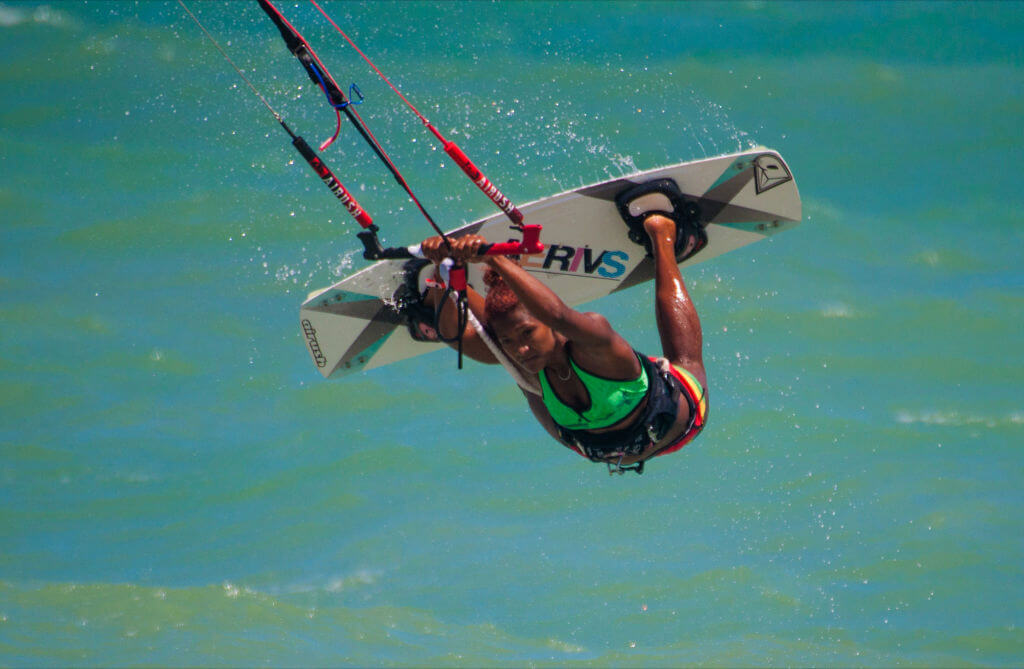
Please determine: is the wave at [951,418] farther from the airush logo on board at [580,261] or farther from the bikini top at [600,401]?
the bikini top at [600,401]

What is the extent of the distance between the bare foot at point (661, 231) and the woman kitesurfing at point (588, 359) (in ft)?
0.04

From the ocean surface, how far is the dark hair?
5.65 m

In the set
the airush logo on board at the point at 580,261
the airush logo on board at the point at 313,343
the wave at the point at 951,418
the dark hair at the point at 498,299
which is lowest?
the wave at the point at 951,418

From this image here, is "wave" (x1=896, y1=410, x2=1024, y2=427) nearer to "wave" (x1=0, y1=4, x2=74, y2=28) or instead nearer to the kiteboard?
the kiteboard

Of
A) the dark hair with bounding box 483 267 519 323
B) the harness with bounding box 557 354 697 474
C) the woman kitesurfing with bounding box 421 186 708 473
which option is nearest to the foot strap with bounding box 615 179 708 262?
the woman kitesurfing with bounding box 421 186 708 473

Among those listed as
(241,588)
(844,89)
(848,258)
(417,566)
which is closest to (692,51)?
(844,89)

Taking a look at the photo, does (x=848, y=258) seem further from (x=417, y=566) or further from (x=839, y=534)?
(x=417, y=566)

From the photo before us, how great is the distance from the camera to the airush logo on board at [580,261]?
6969 mm

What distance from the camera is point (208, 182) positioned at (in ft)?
34.8

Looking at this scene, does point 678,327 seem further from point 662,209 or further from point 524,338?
point 524,338

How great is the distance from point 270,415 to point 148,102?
3396mm

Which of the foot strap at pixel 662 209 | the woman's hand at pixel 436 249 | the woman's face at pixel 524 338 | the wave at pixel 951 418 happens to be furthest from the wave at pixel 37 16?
the wave at pixel 951 418

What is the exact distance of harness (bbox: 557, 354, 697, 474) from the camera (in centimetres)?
542

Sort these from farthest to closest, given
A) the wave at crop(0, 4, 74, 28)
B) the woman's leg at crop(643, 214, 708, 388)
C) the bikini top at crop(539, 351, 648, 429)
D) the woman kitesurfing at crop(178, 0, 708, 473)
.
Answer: the wave at crop(0, 4, 74, 28), the woman's leg at crop(643, 214, 708, 388), the bikini top at crop(539, 351, 648, 429), the woman kitesurfing at crop(178, 0, 708, 473)
